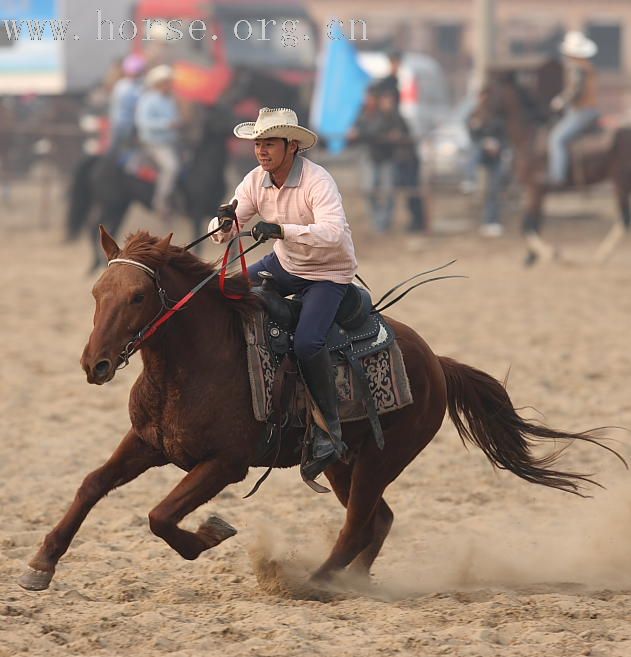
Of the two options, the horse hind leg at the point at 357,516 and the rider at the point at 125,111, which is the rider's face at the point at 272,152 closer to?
the horse hind leg at the point at 357,516

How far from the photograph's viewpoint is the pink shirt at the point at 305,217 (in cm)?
463

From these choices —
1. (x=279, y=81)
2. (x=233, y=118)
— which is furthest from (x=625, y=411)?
(x=279, y=81)

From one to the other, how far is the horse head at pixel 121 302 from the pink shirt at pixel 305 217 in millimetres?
465

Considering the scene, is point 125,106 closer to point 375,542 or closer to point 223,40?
point 223,40

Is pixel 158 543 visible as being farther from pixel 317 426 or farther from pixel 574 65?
pixel 574 65

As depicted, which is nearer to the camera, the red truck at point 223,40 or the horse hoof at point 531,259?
the horse hoof at point 531,259

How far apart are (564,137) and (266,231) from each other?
11.3 metres

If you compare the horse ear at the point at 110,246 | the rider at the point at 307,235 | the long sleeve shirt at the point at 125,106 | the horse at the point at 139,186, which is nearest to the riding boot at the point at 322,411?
the rider at the point at 307,235

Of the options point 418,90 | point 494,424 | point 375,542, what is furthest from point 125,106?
point 375,542

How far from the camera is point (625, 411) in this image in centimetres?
809

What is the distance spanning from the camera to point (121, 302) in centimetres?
433

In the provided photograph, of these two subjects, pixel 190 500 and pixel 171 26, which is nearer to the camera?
pixel 190 500

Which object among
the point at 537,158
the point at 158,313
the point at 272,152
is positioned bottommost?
the point at 537,158

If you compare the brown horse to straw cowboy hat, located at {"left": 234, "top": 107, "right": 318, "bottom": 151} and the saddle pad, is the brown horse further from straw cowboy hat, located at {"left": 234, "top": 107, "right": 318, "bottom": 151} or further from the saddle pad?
straw cowboy hat, located at {"left": 234, "top": 107, "right": 318, "bottom": 151}
